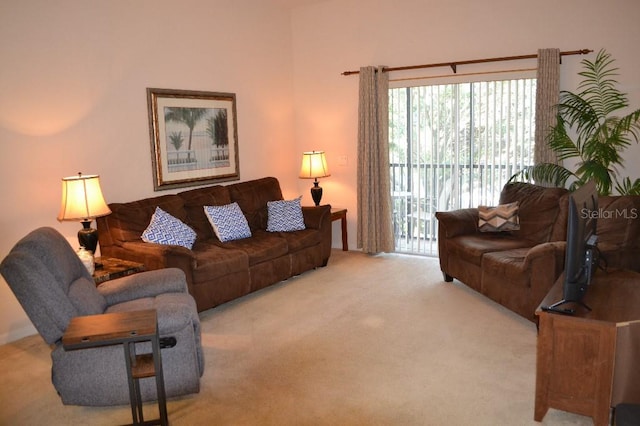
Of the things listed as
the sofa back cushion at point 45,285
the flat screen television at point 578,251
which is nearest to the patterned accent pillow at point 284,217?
the sofa back cushion at point 45,285

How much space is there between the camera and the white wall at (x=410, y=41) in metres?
4.88

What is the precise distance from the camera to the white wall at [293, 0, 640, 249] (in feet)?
16.0

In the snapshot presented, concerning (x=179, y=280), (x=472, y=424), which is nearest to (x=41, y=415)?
(x=179, y=280)

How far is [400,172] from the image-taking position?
6219mm

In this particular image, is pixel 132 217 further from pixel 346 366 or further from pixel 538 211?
pixel 538 211

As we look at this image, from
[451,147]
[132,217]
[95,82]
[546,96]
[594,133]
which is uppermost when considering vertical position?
[95,82]

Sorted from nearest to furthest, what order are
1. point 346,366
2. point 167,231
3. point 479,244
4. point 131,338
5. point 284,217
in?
point 131,338
point 346,366
point 167,231
point 479,244
point 284,217

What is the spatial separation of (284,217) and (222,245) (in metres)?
0.93

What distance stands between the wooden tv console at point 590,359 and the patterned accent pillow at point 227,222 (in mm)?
3217

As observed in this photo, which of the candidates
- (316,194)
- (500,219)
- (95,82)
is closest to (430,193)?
(500,219)

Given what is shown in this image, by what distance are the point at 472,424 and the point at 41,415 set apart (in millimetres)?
2402

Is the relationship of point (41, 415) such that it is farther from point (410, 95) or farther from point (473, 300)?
point (410, 95)

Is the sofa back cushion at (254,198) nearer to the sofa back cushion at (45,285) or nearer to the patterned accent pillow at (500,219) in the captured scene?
the patterned accent pillow at (500,219)

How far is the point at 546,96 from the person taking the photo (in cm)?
503
